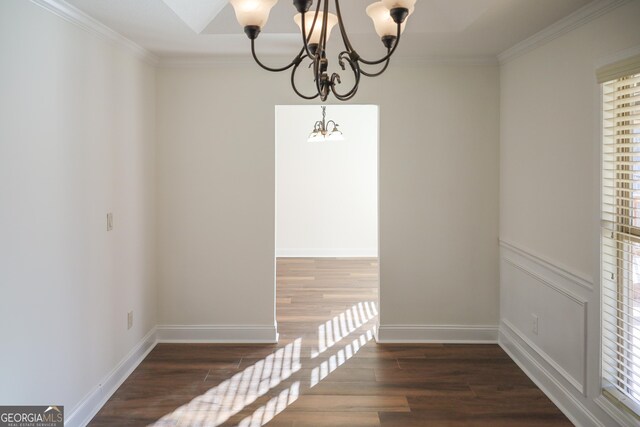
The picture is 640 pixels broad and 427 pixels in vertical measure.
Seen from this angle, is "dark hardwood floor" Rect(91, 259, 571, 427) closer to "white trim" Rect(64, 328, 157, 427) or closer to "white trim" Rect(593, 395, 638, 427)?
"white trim" Rect(64, 328, 157, 427)

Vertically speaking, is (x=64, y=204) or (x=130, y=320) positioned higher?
(x=64, y=204)

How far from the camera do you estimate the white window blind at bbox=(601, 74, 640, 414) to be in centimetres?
226

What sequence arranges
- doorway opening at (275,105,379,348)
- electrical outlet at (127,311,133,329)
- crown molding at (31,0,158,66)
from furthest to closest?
doorway opening at (275,105,379,348) < electrical outlet at (127,311,133,329) < crown molding at (31,0,158,66)

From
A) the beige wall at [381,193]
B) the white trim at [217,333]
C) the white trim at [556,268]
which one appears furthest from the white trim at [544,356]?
the white trim at [217,333]

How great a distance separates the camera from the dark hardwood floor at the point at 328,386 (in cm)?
273

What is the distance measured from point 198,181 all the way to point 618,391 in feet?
10.3

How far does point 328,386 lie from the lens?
10.3ft

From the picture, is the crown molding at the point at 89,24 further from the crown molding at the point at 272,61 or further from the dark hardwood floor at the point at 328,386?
the dark hardwood floor at the point at 328,386

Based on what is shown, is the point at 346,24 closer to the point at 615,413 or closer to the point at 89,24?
the point at 89,24

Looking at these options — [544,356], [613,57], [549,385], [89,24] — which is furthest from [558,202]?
[89,24]

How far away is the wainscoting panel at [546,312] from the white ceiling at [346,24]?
1537 mm

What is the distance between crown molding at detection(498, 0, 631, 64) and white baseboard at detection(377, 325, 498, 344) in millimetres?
2186

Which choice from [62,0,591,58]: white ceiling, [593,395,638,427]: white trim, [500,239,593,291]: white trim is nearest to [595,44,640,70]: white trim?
[62,0,591,58]: white ceiling

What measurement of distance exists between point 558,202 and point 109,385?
10.1 feet
